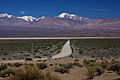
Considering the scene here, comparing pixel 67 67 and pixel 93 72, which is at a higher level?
pixel 93 72

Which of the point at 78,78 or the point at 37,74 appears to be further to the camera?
the point at 78,78

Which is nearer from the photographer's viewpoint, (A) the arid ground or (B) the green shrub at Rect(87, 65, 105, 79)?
(A) the arid ground

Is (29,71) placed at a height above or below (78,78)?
above

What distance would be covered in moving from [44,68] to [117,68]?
5280 mm

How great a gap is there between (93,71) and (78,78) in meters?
0.96

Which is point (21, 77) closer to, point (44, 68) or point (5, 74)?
point (5, 74)

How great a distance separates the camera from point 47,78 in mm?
11023

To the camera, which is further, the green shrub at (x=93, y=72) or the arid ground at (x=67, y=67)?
the green shrub at (x=93, y=72)

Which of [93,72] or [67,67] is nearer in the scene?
[93,72]

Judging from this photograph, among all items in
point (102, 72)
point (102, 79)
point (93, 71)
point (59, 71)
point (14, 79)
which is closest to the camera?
point (14, 79)

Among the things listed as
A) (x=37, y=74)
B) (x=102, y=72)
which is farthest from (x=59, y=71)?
(x=37, y=74)

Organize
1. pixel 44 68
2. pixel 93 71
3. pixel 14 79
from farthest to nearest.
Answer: pixel 44 68
pixel 93 71
pixel 14 79

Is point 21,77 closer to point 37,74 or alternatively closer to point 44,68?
point 37,74

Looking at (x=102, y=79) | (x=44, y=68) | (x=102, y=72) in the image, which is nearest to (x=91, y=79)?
(x=102, y=79)
